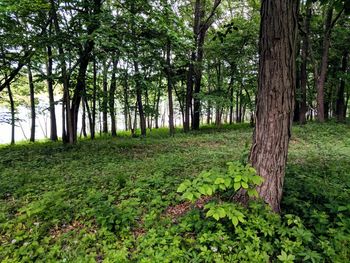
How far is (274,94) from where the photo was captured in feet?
9.87

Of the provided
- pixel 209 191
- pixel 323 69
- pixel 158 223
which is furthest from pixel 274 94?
pixel 323 69

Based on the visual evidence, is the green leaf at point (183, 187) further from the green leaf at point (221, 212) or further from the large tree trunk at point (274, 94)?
the large tree trunk at point (274, 94)

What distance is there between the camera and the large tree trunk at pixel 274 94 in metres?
2.96

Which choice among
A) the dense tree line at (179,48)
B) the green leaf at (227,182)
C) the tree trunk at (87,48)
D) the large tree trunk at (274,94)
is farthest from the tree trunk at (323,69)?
the green leaf at (227,182)

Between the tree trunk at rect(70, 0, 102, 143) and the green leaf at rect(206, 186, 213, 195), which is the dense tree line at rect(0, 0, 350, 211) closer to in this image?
the tree trunk at rect(70, 0, 102, 143)

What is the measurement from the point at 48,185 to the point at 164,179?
2514mm

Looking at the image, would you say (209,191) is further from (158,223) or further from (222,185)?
(158,223)

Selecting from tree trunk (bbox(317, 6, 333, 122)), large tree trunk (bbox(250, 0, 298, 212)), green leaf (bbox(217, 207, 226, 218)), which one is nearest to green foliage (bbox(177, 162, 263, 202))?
green leaf (bbox(217, 207, 226, 218))

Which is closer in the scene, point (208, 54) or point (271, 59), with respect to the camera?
point (271, 59)

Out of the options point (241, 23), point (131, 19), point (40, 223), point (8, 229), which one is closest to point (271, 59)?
point (40, 223)

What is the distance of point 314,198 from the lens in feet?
11.1

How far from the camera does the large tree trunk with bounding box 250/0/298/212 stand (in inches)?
117

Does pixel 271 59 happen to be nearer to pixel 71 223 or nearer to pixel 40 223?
pixel 71 223

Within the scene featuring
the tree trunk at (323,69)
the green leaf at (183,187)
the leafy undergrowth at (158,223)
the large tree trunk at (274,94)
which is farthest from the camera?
the tree trunk at (323,69)
